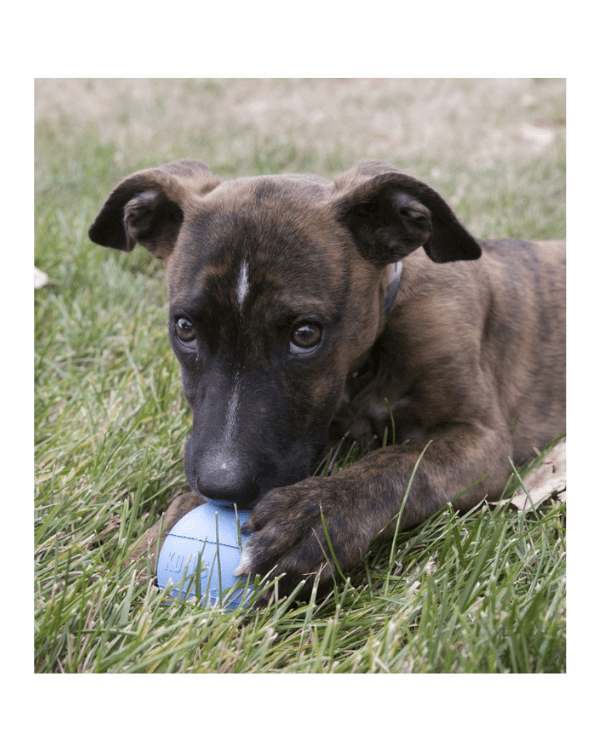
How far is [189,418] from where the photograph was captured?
414 cm

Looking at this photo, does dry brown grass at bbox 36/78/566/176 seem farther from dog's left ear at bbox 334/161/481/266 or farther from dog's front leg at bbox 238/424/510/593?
dog's front leg at bbox 238/424/510/593

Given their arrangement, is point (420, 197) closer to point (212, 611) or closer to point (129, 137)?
point (212, 611)

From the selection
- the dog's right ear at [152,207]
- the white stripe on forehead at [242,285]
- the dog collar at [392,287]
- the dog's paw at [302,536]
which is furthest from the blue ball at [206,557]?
the dog's right ear at [152,207]

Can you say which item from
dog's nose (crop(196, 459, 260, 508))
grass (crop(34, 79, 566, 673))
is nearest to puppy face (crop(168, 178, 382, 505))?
dog's nose (crop(196, 459, 260, 508))

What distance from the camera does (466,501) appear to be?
348cm

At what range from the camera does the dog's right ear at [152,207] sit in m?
3.68

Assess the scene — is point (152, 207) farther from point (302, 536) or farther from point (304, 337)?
point (302, 536)

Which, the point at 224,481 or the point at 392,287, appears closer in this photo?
the point at 224,481

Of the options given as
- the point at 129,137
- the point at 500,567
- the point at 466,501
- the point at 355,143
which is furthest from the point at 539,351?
the point at 129,137

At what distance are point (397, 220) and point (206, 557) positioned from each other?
5.67 ft

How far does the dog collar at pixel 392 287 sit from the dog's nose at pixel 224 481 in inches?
48.1

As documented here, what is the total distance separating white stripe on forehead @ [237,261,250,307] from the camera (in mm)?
3084

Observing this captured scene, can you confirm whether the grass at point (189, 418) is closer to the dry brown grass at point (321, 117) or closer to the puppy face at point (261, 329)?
the dry brown grass at point (321, 117)

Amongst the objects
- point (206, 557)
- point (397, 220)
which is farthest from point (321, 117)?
point (206, 557)
